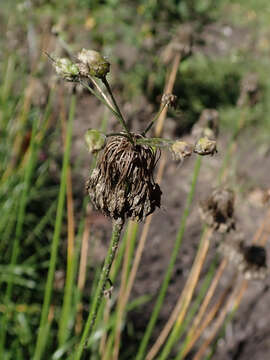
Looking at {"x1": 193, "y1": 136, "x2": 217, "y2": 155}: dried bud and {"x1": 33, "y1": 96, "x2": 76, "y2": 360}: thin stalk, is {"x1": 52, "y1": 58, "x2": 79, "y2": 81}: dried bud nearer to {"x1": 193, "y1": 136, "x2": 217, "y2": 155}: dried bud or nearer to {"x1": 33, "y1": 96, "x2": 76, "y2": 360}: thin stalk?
{"x1": 193, "y1": 136, "x2": 217, "y2": 155}: dried bud

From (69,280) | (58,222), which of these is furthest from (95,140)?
(69,280)

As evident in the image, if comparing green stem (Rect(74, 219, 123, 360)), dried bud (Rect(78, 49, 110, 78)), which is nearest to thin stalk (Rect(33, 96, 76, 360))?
green stem (Rect(74, 219, 123, 360))

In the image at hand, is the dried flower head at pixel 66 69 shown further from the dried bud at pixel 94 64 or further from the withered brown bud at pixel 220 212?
the withered brown bud at pixel 220 212

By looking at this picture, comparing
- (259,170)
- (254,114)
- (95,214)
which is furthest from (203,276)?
(254,114)

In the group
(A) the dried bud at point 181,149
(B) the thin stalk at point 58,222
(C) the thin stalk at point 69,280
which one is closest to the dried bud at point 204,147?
(A) the dried bud at point 181,149

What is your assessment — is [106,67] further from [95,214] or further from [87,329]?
[95,214]

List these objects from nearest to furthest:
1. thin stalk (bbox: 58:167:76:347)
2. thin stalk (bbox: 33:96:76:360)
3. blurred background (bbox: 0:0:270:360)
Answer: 1. thin stalk (bbox: 33:96:76:360)
2. thin stalk (bbox: 58:167:76:347)
3. blurred background (bbox: 0:0:270:360)

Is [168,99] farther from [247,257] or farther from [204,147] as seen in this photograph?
[247,257]
